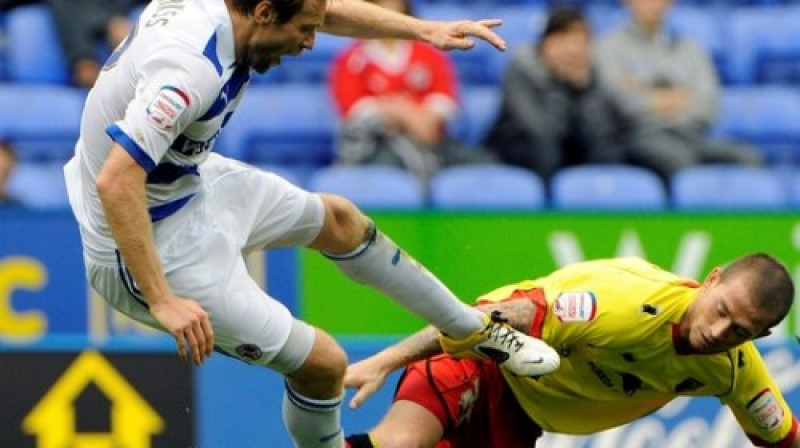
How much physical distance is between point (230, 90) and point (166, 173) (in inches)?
12.8

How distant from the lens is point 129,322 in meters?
9.08

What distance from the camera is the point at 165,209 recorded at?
6.40 metres

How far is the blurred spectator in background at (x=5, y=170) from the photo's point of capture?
10.2 meters

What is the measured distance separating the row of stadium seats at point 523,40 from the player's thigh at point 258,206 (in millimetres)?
4579

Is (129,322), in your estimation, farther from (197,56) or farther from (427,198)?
(197,56)

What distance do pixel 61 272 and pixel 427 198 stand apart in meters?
1.97

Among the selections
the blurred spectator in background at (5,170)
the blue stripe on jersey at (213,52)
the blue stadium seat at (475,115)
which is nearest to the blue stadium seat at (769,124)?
the blue stadium seat at (475,115)

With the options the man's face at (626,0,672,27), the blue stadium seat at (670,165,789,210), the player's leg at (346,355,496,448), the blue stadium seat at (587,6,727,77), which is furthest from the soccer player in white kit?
the blue stadium seat at (587,6,727,77)

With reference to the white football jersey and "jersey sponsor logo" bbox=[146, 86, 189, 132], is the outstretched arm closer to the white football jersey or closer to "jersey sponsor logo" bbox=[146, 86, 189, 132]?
the white football jersey

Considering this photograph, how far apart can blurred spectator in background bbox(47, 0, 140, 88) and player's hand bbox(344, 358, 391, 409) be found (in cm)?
437

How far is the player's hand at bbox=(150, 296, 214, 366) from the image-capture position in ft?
19.2

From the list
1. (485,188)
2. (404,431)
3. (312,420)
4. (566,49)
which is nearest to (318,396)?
(312,420)

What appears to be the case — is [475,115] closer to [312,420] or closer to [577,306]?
[577,306]

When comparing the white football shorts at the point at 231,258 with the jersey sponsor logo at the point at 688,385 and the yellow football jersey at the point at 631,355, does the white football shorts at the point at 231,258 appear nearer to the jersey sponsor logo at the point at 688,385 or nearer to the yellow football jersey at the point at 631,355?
the yellow football jersey at the point at 631,355
